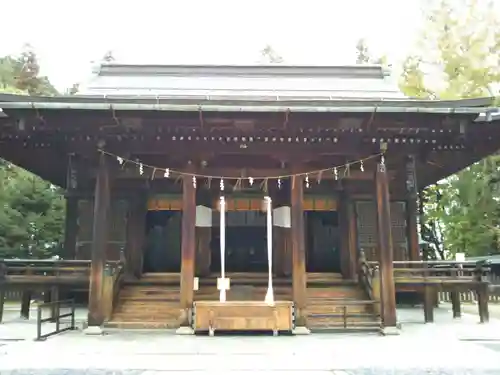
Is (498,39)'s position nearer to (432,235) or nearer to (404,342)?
(432,235)

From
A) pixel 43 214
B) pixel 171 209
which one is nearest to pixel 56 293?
pixel 171 209

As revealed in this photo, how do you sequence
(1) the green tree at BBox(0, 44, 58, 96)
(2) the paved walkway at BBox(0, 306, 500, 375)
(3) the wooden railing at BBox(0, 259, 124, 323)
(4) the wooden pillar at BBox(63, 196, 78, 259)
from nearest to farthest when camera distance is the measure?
(2) the paved walkway at BBox(0, 306, 500, 375)
(3) the wooden railing at BBox(0, 259, 124, 323)
(4) the wooden pillar at BBox(63, 196, 78, 259)
(1) the green tree at BBox(0, 44, 58, 96)

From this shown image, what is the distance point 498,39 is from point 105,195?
1863 centimetres

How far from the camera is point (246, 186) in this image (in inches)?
462

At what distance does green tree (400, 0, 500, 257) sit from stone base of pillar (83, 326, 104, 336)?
16717mm

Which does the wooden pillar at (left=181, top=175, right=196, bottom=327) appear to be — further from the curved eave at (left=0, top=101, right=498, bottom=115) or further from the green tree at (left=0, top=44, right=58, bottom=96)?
the green tree at (left=0, top=44, right=58, bottom=96)

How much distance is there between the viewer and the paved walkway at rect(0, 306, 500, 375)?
5.79 m

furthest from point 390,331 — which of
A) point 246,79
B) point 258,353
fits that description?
point 246,79

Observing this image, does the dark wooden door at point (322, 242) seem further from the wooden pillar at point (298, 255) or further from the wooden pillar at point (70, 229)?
the wooden pillar at point (70, 229)

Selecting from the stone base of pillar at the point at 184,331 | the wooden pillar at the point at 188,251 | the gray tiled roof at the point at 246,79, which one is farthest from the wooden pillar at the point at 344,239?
the stone base of pillar at the point at 184,331

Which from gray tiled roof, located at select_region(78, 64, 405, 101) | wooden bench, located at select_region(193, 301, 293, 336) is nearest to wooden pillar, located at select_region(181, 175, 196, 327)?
wooden bench, located at select_region(193, 301, 293, 336)

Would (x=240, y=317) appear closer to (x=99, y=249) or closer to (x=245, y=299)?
(x=245, y=299)

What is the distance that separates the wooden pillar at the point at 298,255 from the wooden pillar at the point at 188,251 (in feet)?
6.41

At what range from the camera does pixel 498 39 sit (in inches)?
812
